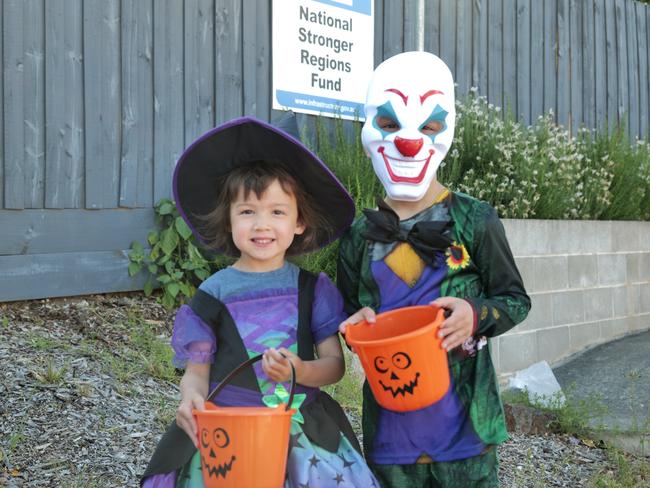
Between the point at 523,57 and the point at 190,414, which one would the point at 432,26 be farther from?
the point at 190,414

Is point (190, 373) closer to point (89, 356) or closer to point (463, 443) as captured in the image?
point (463, 443)

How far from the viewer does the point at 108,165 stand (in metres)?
5.04

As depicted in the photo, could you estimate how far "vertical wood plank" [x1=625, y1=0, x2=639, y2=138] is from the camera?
30.4ft

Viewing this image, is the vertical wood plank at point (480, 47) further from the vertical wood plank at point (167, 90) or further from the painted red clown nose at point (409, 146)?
the painted red clown nose at point (409, 146)

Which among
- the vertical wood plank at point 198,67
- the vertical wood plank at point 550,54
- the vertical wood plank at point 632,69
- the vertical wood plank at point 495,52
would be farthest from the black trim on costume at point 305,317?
the vertical wood plank at point 632,69

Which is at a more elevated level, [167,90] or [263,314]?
[167,90]

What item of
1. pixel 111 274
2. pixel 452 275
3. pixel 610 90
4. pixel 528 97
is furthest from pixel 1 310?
pixel 610 90

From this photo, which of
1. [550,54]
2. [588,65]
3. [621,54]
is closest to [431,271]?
[550,54]

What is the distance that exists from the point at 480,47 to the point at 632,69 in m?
2.69

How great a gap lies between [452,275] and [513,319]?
0.61ft

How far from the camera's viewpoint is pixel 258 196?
1.99 meters

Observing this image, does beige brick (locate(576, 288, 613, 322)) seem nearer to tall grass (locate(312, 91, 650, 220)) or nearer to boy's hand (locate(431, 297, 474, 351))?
tall grass (locate(312, 91, 650, 220))

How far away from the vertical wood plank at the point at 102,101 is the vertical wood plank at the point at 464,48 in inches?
138

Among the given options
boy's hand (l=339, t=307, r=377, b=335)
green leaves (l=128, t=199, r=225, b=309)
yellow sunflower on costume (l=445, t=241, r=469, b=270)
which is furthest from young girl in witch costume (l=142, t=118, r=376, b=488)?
green leaves (l=128, t=199, r=225, b=309)
